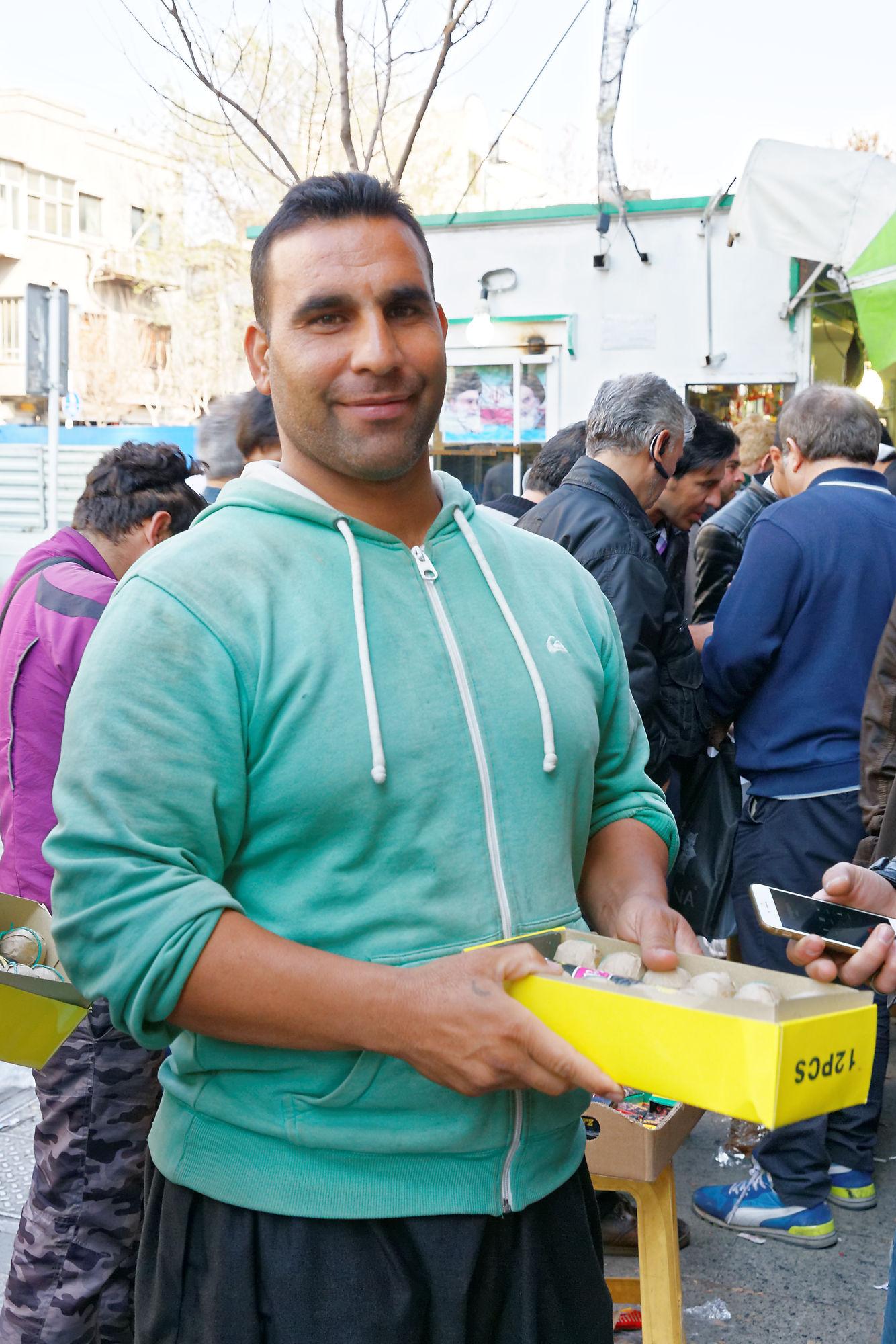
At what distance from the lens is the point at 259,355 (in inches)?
73.5

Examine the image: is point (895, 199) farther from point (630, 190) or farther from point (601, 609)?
point (601, 609)

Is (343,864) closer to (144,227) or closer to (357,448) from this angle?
(357,448)

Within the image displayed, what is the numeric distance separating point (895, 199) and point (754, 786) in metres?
4.44

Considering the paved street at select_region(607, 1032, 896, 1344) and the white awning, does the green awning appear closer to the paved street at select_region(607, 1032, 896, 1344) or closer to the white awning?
the white awning

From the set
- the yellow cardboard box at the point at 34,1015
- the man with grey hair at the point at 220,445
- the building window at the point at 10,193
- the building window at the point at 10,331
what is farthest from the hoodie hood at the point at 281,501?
the building window at the point at 10,193

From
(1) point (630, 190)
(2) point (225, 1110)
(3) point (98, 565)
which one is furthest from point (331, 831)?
(1) point (630, 190)

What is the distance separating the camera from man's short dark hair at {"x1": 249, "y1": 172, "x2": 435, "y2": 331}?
1736mm

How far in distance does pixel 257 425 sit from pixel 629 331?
848 cm

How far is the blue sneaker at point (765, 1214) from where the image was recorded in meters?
3.95

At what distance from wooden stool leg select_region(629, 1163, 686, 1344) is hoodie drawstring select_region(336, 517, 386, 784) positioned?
173 centimetres

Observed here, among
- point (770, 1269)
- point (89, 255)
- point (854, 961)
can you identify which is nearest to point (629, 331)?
point (770, 1269)

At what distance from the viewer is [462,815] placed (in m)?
1.63

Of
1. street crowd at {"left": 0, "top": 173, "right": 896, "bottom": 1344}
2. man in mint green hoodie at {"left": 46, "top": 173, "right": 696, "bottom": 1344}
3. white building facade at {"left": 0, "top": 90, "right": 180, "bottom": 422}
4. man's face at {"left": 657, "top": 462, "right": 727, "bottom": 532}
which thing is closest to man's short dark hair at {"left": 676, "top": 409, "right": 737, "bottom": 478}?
man's face at {"left": 657, "top": 462, "right": 727, "bottom": 532}

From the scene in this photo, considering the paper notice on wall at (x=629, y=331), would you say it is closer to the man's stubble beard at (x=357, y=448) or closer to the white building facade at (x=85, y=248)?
the man's stubble beard at (x=357, y=448)
